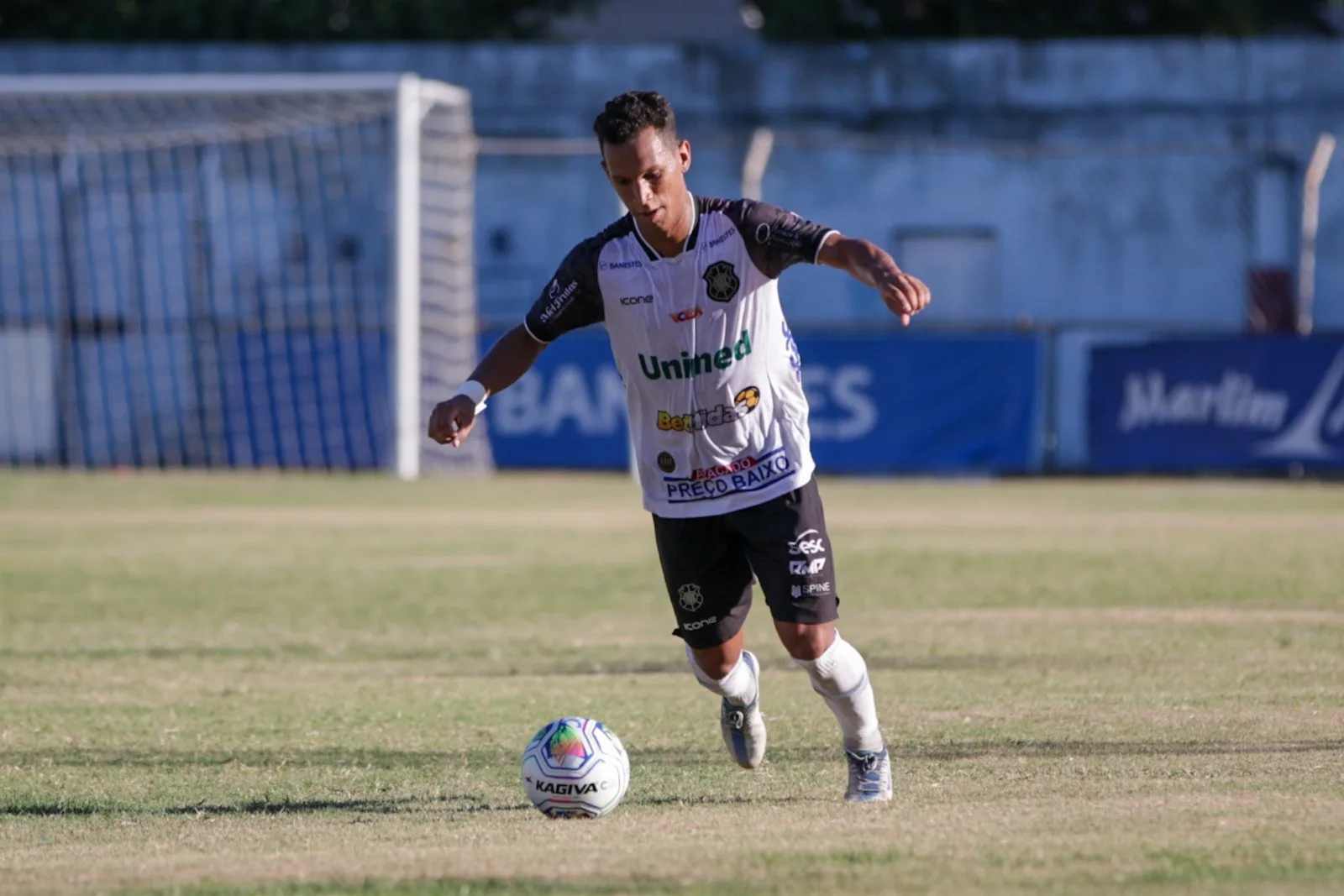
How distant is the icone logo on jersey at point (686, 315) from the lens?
671 centimetres

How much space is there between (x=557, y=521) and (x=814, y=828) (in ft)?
45.4

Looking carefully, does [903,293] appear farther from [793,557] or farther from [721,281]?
[793,557]

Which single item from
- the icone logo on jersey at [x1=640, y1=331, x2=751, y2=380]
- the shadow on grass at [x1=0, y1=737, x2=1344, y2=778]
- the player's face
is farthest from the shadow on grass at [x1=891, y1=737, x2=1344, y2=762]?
the player's face

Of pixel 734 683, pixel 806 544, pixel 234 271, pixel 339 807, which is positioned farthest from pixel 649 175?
pixel 234 271

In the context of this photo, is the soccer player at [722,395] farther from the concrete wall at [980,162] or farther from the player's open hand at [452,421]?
the concrete wall at [980,162]

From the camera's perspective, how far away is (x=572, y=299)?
6.90m

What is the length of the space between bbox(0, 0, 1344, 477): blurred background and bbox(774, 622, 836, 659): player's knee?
1751 centimetres

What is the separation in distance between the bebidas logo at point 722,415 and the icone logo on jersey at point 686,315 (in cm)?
28

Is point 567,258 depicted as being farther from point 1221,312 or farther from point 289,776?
point 1221,312

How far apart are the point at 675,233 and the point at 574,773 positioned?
170 centimetres

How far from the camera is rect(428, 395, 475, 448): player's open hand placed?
267 inches

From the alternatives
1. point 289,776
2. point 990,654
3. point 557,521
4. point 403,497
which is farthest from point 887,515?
point 289,776

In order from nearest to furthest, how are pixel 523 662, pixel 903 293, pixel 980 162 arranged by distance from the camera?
pixel 903 293 → pixel 523 662 → pixel 980 162

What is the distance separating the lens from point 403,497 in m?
22.3
